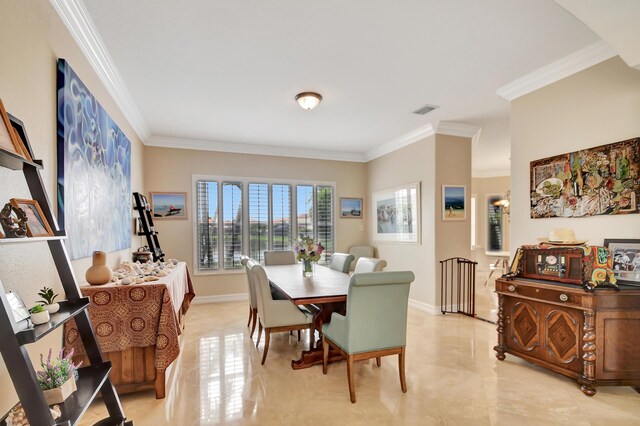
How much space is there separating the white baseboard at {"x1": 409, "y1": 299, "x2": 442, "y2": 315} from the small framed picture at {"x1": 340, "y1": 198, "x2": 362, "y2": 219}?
2.08 meters

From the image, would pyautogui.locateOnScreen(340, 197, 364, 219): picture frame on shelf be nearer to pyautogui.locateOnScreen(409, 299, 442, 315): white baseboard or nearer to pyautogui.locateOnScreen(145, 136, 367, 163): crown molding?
pyautogui.locateOnScreen(145, 136, 367, 163): crown molding

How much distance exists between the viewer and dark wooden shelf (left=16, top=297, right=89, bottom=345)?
1025mm

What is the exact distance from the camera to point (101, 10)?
7.25ft

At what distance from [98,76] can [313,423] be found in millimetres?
3345

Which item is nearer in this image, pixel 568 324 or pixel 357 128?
pixel 568 324

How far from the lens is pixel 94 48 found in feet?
8.38

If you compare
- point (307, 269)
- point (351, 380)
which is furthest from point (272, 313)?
point (351, 380)

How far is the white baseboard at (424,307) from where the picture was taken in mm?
4727

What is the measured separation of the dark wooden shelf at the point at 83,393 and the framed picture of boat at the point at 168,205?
4028 mm

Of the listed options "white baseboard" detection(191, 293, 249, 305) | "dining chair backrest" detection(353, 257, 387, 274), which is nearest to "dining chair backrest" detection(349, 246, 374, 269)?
"white baseboard" detection(191, 293, 249, 305)

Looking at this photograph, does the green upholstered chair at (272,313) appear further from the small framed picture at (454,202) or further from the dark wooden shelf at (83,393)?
the small framed picture at (454,202)

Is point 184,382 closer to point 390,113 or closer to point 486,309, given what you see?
point 390,113

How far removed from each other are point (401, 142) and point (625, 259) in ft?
11.4

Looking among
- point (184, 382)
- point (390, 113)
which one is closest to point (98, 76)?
point (184, 382)
